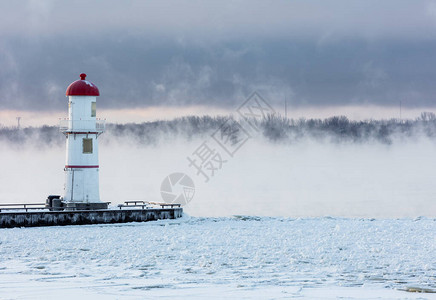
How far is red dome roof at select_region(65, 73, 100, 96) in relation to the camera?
4253 centimetres

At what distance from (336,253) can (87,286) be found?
1141 cm

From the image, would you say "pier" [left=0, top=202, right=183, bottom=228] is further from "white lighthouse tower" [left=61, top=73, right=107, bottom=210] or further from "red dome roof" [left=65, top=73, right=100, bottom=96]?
"red dome roof" [left=65, top=73, right=100, bottom=96]

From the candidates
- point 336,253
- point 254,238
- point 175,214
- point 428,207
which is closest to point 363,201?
point 428,207

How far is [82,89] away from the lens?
42.5 meters

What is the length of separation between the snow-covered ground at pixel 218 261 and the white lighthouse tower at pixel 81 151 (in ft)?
11.0

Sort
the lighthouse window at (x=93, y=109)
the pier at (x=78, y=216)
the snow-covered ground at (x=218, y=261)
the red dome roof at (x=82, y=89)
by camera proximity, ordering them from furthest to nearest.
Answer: the lighthouse window at (x=93, y=109)
the red dome roof at (x=82, y=89)
the pier at (x=78, y=216)
the snow-covered ground at (x=218, y=261)

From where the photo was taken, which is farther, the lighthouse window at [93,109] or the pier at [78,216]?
the lighthouse window at [93,109]

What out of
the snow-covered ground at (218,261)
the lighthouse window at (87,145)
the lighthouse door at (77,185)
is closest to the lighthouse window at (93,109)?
the lighthouse window at (87,145)

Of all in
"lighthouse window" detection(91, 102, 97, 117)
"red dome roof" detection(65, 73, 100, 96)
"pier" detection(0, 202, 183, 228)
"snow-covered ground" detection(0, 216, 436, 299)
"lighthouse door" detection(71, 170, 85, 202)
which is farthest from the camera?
"lighthouse window" detection(91, 102, 97, 117)

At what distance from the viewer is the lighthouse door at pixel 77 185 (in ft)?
139

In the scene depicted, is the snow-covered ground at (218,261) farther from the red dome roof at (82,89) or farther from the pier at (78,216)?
the red dome roof at (82,89)

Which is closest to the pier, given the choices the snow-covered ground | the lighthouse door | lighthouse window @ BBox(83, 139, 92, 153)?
the snow-covered ground

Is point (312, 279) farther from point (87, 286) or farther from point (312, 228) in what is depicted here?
point (312, 228)

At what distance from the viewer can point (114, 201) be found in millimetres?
75062
